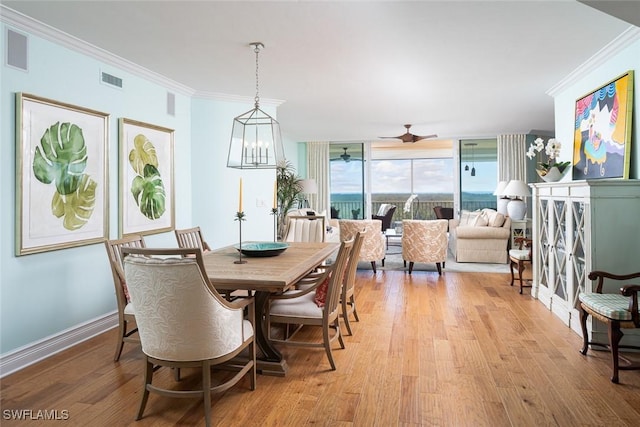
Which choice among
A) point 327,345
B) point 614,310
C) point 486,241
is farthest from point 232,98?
point 486,241

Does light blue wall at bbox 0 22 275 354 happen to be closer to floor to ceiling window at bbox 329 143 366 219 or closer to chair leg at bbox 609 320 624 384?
chair leg at bbox 609 320 624 384

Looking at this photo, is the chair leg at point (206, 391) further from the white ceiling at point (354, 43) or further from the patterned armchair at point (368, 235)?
the patterned armchair at point (368, 235)

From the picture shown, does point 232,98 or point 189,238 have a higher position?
point 232,98

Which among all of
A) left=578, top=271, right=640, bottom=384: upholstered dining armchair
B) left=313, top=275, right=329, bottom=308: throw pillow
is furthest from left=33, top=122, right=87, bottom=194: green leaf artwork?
left=578, top=271, right=640, bottom=384: upholstered dining armchair

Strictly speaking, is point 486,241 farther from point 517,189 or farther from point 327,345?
point 327,345

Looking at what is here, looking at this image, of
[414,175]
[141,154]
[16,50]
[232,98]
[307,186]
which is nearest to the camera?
[16,50]

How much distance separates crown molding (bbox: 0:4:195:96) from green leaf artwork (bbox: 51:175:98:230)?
1.07 metres

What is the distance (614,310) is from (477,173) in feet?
23.7

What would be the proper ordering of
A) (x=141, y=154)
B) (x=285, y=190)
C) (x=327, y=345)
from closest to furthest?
(x=327, y=345) < (x=141, y=154) < (x=285, y=190)

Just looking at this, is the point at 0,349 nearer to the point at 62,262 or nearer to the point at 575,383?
the point at 62,262

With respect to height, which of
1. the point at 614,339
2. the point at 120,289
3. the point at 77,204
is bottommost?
the point at 614,339

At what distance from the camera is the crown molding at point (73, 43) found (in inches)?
112

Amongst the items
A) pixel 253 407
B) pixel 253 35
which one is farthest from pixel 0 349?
pixel 253 35

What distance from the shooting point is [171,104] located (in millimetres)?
4707
